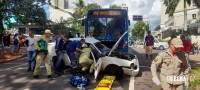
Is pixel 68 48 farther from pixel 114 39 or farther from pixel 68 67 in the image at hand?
pixel 114 39

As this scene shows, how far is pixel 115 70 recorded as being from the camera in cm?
1173

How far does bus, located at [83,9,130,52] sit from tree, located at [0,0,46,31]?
15000mm

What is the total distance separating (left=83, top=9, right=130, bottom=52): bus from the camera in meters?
16.8

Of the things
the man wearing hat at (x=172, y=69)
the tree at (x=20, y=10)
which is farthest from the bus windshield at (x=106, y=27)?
the tree at (x=20, y=10)

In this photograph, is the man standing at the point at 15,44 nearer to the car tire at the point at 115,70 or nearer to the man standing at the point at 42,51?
the man standing at the point at 42,51

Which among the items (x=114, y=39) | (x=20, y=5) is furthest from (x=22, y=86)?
(x=20, y=5)

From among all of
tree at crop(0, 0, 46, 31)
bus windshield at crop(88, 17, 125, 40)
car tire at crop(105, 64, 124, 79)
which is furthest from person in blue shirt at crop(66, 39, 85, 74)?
tree at crop(0, 0, 46, 31)

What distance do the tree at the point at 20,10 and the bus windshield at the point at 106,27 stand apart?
49.4 feet

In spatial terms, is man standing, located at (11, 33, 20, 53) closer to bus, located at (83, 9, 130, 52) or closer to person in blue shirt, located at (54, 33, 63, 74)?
bus, located at (83, 9, 130, 52)

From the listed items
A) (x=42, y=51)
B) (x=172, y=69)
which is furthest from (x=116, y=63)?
(x=172, y=69)

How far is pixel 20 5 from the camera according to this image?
32.0m

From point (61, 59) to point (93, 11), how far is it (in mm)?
4965

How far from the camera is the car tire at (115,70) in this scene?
1169 cm

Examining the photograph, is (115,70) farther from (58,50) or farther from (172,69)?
(172,69)
